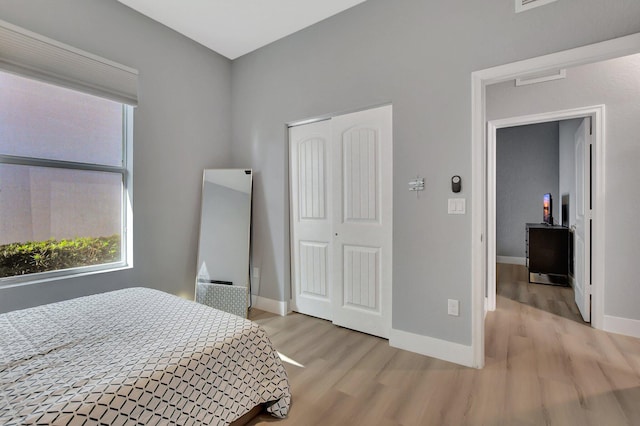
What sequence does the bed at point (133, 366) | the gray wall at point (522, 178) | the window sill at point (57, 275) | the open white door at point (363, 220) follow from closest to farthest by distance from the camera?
the bed at point (133, 366), the window sill at point (57, 275), the open white door at point (363, 220), the gray wall at point (522, 178)

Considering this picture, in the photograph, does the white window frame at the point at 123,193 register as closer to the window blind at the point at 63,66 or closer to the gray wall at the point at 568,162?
the window blind at the point at 63,66

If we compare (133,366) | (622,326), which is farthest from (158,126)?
(622,326)

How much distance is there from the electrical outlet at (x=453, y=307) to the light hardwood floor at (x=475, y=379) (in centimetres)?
38

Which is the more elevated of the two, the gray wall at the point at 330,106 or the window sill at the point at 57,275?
the gray wall at the point at 330,106

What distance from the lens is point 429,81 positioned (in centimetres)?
230

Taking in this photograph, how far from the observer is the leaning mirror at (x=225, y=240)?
3.21 m

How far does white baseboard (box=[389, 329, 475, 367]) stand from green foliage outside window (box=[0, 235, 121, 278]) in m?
2.63

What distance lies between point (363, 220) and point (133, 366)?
2033 mm

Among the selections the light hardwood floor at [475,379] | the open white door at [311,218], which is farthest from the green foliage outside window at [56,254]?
the open white door at [311,218]

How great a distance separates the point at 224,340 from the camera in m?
1.45

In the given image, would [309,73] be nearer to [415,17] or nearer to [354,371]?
[415,17]

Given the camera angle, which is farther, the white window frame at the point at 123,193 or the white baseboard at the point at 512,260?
the white baseboard at the point at 512,260

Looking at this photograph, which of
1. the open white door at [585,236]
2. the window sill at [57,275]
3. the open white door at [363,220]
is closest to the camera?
the window sill at [57,275]

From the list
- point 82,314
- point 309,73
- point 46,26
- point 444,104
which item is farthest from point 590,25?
point 46,26
